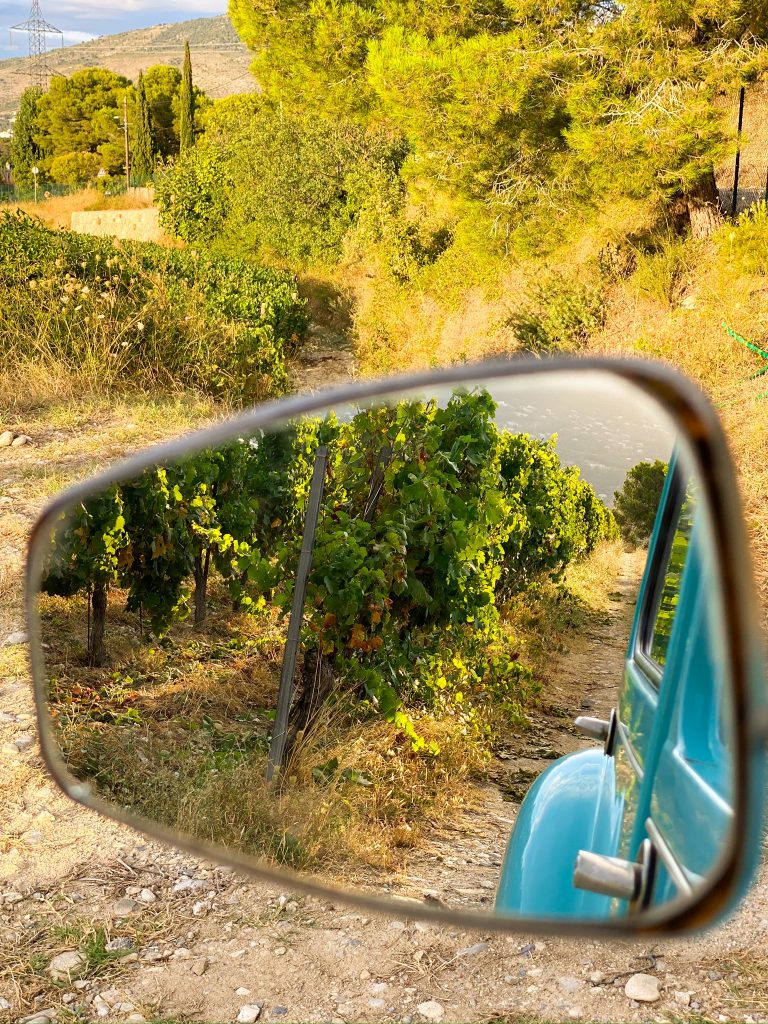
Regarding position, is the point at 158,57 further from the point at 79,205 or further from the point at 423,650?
the point at 423,650

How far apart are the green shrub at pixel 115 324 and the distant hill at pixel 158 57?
10694 centimetres

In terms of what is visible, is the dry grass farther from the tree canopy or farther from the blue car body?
the blue car body

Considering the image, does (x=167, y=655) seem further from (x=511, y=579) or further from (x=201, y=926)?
(x=201, y=926)

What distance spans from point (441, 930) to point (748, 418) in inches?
88.8

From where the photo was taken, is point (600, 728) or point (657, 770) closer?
point (657, 770)

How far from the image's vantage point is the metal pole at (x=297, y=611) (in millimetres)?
1219

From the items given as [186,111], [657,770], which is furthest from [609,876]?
[186,111]

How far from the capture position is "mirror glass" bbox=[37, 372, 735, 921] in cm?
76

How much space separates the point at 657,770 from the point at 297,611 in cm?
69

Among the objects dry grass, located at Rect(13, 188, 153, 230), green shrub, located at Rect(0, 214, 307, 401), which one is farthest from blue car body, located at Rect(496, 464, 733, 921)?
dry grass, located at Rect(13, 188, 153, 230)

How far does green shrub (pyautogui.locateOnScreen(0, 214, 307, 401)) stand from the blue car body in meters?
8.59

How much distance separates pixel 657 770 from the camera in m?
0.77

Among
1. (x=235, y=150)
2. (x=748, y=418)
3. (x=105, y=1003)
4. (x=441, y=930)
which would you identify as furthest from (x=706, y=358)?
(x=235, y=150)

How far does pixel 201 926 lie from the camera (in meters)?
2.51
